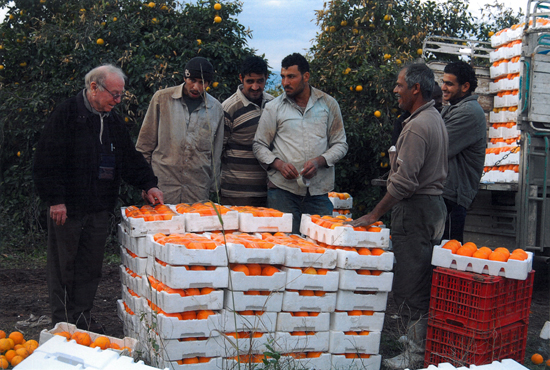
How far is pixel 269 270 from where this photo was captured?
11.6 feet

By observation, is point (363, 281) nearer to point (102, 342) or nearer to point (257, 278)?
point (257, 278)

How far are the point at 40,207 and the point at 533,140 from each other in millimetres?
6611

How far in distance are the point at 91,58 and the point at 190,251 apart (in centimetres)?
509

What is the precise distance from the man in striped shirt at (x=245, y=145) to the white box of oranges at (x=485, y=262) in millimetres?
1993

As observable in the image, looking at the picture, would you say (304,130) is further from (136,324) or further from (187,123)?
(136,324)

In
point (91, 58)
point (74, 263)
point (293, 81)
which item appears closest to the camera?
point (74, 263)

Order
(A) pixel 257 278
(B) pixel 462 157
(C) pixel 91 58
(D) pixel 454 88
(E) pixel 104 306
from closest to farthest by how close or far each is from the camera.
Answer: (A) pixel 257 278 < (B) pixel 462 157 < (D) pixel 454 88 < (E) pixel 104 306 < (C) pixel 91 58

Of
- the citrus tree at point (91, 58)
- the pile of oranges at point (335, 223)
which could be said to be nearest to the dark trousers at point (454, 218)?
the pile of oranges at point (335, 223)

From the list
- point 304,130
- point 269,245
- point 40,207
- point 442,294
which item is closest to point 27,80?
point 40,207

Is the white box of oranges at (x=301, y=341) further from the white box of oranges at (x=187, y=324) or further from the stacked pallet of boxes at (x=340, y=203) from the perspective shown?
the stacked pallet of boxes at (x=340, y=203)

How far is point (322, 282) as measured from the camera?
11.9ft

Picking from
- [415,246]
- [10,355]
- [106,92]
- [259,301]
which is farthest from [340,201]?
[10,355]

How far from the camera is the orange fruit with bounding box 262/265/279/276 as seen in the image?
11.5 ft

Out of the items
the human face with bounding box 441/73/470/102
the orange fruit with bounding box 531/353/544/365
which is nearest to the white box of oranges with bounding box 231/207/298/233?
the human face with bounding box 441/73/470/102
